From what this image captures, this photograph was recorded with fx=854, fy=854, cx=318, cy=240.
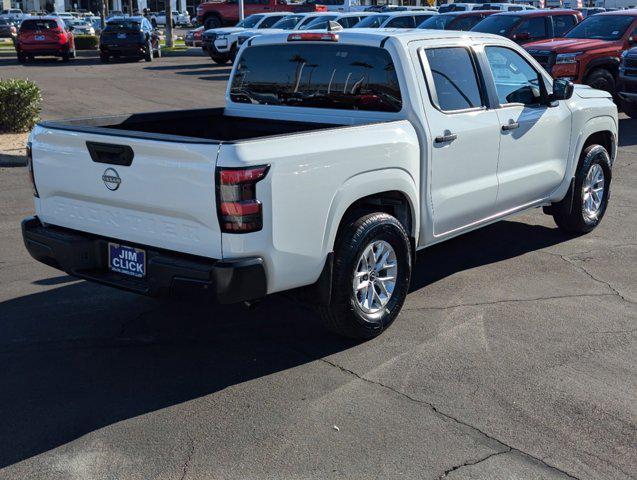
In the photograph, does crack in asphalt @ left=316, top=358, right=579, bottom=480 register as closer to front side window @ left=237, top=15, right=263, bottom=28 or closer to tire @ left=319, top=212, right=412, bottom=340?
tire @ left=319, top=212, right=412, bottom=340

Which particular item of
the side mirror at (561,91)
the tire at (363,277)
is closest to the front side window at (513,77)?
the side mirror at (561,91)

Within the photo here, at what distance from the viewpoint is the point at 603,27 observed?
1758 cm

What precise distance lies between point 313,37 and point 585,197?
3.27m

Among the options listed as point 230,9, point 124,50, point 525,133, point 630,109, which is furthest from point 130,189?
point 230,9

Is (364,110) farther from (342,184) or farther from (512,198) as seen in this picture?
(512,198)

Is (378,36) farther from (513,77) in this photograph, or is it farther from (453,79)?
(513,77)

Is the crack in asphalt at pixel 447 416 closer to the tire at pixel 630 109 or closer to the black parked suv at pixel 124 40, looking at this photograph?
Result: the tire at pixel 630 109

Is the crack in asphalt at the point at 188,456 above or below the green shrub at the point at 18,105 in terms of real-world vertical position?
below

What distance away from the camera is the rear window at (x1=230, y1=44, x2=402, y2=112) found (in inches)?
235

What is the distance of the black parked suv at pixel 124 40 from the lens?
101ft

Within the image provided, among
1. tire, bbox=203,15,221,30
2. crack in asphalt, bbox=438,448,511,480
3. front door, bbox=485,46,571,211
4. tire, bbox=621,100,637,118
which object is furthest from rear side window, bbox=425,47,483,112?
tire, bbox=203,15,221,30

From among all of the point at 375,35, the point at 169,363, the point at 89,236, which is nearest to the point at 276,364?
the point at 169,363

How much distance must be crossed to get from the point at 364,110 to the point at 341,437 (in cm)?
Answer: 263

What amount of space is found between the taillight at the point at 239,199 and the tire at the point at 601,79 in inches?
530
